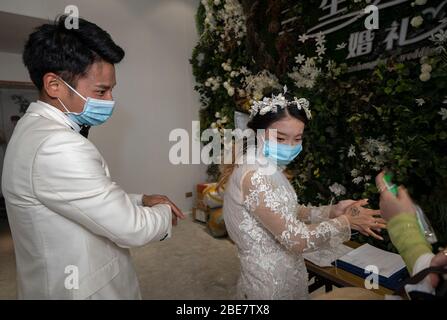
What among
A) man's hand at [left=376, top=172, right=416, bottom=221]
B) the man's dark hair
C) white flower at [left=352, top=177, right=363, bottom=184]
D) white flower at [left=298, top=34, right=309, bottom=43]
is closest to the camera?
man's hand at [left=376, top=172, right=416, bottom=221]

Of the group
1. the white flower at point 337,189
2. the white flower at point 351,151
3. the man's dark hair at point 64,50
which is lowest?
the white flower at point 337,189

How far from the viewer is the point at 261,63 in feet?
9.05

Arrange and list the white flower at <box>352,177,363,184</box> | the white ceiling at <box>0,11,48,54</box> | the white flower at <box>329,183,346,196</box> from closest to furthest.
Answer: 1. the white flower at <box>352,177,363,184</box>
2. the white flower at <box>329,183,346,196</box>
3. the white ceiling at <box>0,11,48,54</box>

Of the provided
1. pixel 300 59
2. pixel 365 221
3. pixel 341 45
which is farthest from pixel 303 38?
pixel 365 221

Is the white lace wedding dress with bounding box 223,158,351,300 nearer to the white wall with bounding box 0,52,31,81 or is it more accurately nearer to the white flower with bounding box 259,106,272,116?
the white flower with bounding box 259,106,272,116

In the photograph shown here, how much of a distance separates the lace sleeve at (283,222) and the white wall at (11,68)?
11.8 feet

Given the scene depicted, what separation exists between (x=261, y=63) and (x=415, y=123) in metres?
1.52

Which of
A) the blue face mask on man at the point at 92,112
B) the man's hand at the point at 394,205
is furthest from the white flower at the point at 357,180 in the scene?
the blue face mask on man at the point at 92,112

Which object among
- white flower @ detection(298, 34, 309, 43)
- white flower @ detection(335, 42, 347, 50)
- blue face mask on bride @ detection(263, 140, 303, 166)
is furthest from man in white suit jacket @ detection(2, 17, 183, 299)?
white flower @ detection(298, 34, 309, 43)

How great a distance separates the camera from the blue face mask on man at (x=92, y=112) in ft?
2.85

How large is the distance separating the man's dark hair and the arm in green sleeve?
891 mm

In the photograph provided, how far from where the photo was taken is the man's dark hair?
791 millimetres

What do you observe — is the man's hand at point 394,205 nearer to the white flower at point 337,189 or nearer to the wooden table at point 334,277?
the wooden table at point 334,277

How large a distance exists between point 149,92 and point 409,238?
3111 mm
